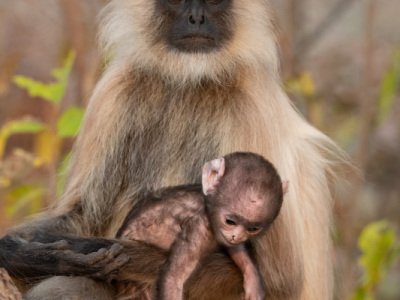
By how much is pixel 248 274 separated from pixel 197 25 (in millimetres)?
1113

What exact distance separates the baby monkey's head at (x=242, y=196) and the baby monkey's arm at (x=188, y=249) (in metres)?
0.09

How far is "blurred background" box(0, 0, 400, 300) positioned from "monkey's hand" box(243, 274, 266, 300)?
5.22 ft

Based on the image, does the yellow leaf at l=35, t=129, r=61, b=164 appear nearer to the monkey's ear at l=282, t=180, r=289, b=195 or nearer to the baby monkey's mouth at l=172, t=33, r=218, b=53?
the baby monkey's mouth at l=172, t=33, r=218, b=53

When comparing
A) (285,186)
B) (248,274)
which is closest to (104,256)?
(248,274)

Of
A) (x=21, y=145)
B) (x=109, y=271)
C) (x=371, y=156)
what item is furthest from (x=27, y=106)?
(x=109, y=271)

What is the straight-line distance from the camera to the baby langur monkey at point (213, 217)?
188 inches

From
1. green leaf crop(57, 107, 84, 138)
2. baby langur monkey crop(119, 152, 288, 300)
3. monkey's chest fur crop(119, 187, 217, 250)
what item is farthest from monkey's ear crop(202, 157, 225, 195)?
green leaf crop(57, 107, 84, 138)

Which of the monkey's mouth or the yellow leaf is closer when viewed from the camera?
the monkey's mouth

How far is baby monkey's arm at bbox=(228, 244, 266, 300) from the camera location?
4953mm

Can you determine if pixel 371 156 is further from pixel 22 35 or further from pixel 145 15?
pixel 145 15

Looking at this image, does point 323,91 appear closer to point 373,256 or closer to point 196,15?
point 373,256

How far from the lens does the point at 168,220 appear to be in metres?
5.04

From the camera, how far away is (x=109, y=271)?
5023mm

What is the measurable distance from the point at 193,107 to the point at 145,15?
19.5 inches
